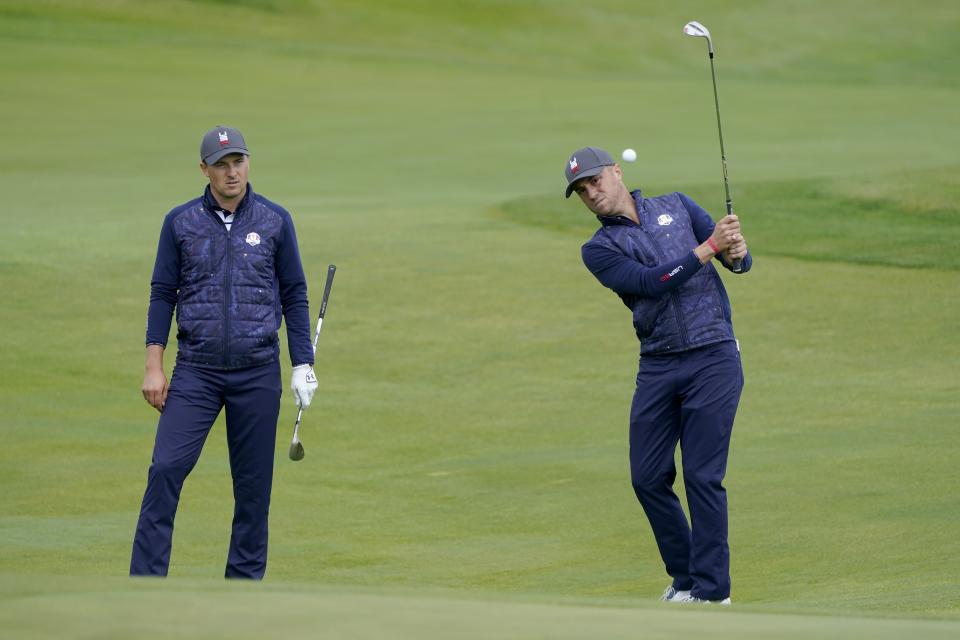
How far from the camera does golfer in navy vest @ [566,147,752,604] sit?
25.6ft

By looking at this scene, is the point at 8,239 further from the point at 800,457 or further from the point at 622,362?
the point at 800,457

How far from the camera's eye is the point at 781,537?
30.3 feet

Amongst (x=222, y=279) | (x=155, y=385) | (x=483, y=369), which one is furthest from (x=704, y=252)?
(x=483, y=369)

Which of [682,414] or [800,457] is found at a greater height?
[682,414]

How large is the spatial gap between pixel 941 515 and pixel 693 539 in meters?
2.16

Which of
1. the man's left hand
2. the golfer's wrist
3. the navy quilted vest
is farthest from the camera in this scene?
the navy quilted vest

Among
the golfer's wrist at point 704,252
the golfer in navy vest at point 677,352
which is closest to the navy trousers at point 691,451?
the golfer in navy vest at point 677,352

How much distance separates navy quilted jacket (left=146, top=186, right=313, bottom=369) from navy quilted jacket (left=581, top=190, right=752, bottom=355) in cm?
154

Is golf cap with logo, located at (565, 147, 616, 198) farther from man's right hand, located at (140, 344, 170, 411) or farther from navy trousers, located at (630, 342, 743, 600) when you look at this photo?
man's right hand, located at (140, 344, 170, 411)

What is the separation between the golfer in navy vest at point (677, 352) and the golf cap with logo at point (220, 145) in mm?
1599

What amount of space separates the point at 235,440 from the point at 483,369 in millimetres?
6750

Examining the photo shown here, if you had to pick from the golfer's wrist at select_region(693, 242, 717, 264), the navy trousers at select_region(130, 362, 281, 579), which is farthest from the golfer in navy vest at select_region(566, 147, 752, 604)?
the navy trousers at select_region(130, 362, 281, 579)

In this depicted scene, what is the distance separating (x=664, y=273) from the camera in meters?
7.77

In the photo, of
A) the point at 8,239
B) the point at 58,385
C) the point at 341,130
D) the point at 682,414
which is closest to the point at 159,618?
the point at 682,414
